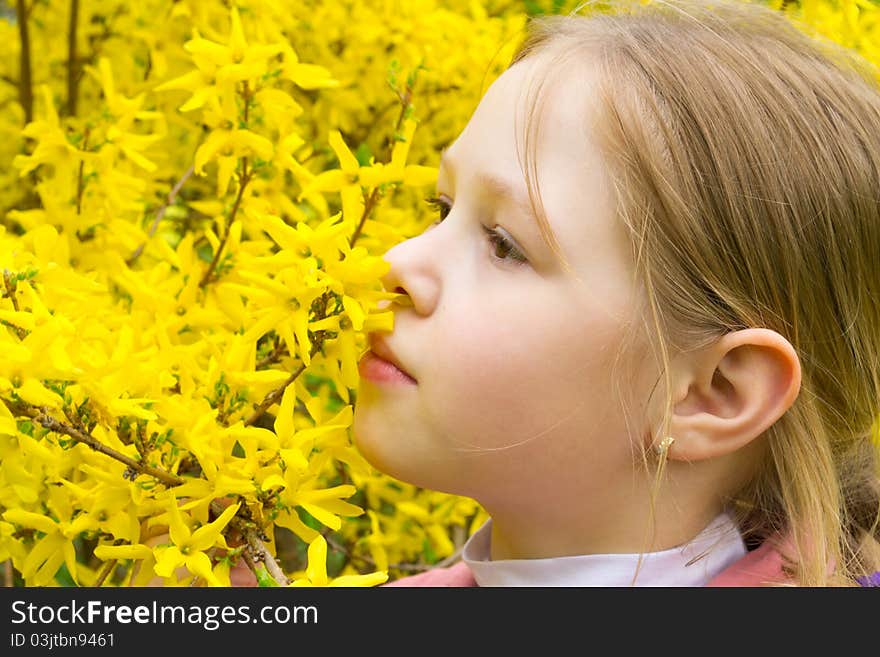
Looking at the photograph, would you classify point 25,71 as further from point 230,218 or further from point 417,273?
point 417,273

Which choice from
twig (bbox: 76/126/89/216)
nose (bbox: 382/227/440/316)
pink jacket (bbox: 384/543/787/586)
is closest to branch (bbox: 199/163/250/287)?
twig (bbox: 76/126/89/216)

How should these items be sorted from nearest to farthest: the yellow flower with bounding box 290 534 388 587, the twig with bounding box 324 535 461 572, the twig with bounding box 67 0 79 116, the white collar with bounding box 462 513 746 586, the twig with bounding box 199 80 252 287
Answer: the yellow flower with bounding box 290 534 388 587
the white collar with bounding box 462 513 746 586
the twig with bounding box 199 80 252 287
the twig with bounding box 324 535 461 572
the twig with bounding box 67 0 79 116

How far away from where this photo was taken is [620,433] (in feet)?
3.69

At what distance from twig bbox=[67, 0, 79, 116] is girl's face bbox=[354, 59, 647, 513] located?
3.28ft

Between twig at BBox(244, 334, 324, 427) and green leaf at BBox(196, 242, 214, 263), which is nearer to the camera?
twig at BBox(244, 334, 324, 427)

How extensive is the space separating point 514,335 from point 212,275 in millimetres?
524

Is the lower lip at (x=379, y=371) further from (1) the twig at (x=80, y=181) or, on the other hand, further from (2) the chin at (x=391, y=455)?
(1) the twig at (x=80, y=181)

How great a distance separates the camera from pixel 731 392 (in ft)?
3.76

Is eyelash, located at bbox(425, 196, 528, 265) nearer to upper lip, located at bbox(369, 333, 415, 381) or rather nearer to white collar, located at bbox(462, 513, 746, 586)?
upper lip, located at bbox(369, 333, 415, 381)

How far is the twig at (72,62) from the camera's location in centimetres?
185

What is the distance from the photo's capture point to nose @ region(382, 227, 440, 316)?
3.63 ft

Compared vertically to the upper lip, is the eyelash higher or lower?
higher

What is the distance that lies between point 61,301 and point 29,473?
186 millimetres
